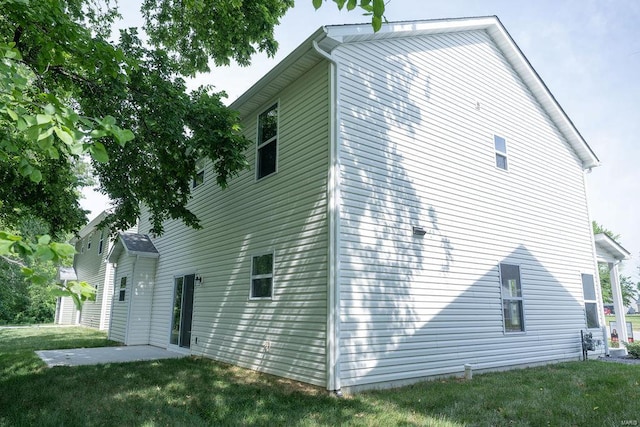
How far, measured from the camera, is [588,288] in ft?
38.7

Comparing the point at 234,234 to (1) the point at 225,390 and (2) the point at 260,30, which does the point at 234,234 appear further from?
(2) the point at 260,30

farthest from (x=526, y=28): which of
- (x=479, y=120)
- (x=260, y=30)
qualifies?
(x=260, y=30)

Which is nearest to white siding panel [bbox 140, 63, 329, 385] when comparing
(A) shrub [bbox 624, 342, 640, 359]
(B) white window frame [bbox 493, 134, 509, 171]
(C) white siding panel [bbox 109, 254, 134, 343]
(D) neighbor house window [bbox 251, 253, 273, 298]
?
(D) neighbor house window [bbox 251, 253, 273, 298]

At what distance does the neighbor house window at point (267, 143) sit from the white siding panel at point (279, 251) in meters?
0.27

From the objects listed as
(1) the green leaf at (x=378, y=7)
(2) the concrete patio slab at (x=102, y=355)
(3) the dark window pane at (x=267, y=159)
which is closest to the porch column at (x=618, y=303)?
(3) the dark window pane at (x=267, y=159)

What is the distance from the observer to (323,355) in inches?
261

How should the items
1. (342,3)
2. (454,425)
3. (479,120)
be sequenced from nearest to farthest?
1. (342,3)
2. (454,425)
3. (479,120)

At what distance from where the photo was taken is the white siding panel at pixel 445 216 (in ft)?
23.7

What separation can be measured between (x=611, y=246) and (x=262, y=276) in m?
11.3

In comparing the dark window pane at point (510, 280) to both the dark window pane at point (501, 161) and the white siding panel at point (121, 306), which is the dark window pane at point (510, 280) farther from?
the white siding panel at point (121, 306)

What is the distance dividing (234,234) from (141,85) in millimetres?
3771

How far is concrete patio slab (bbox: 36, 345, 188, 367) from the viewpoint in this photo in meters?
9.74

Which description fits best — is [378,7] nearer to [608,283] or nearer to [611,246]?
[611,246]

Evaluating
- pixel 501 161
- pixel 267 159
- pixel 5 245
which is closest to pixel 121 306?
pixel 267 159
